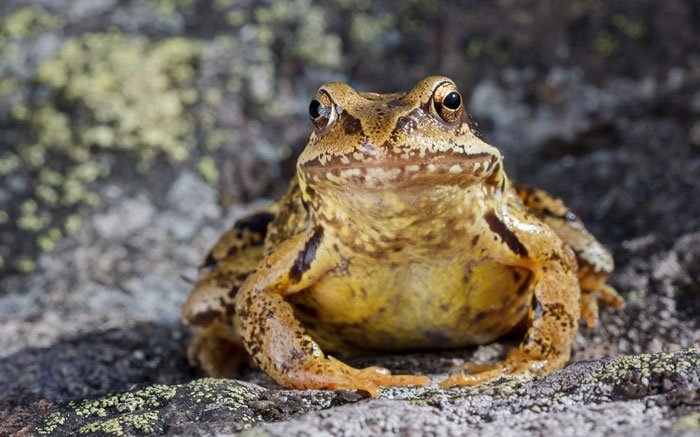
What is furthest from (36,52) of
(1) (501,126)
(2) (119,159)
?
(1) (501,126)

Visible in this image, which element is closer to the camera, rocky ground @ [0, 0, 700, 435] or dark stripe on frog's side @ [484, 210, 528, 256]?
dark stripe on frog's side @ [484, 210, 528, 256]

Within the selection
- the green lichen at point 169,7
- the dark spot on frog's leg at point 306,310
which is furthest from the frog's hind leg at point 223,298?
A: the green lichen at point 169,7

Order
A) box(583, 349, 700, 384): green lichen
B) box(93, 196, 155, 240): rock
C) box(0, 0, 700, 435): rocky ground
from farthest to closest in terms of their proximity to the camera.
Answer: box(93, 196, 155, 240): rock → box(0, 0, 700, 435): rocky ground → box(583, 349, 700, 384): green lichen

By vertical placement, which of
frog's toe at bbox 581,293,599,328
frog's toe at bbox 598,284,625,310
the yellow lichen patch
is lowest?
the yellow lichen patch

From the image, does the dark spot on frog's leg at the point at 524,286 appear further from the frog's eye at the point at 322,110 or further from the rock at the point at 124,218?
the rock at the point at 124,218

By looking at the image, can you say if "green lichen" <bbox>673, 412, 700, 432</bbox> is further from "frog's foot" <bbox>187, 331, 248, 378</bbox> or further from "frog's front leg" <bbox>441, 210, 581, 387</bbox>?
"frog's foot" <bbox>187, 331, 248, 378</bbox>

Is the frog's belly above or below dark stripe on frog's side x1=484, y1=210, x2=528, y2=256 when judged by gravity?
below

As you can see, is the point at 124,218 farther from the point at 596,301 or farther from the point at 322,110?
the point at 596,301

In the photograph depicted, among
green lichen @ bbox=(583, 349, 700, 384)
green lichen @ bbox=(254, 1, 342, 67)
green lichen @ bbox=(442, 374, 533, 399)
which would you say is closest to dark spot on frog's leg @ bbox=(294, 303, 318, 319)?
green lichen @ bbox=(442, 374, 533, 399)
